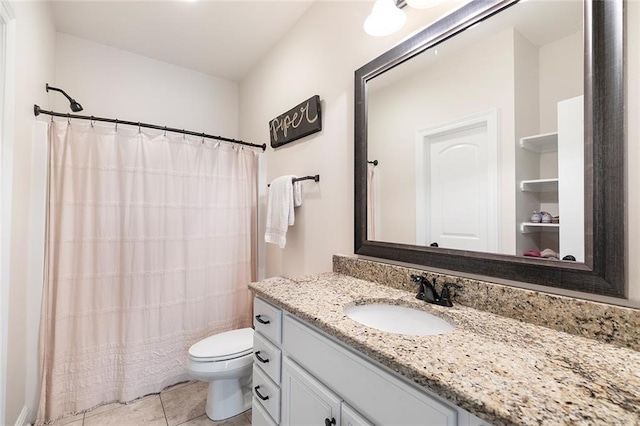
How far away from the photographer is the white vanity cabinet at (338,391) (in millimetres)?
619

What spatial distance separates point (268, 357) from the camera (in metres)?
1.20

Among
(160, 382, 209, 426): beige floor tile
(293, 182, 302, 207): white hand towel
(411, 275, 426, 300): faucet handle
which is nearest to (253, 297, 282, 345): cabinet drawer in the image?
(411, 275, 426, 300): faucet handle

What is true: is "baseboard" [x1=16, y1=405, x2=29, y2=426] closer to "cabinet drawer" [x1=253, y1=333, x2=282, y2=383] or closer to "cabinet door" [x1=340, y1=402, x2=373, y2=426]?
"cabinet drawer" [x1=253, y1=333, x2=282, y2=383]

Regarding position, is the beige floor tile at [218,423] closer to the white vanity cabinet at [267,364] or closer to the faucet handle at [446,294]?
the white vanity cabinet at [267,364]

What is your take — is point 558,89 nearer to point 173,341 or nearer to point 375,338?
point 375,338

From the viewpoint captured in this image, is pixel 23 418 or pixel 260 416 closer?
pixel 260 416

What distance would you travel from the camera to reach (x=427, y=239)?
1184 mm

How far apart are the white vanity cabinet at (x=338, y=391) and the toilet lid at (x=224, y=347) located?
17.0 inches

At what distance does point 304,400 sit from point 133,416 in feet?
4.48

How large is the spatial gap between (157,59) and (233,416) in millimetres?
2868

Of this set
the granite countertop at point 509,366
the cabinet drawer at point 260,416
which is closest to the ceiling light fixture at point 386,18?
the granite countertop at point 509,366

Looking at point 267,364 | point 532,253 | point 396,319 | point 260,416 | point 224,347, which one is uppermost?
point 532,253

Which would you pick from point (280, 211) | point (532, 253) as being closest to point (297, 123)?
point (280, 211)

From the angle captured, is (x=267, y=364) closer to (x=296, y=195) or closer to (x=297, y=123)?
(x=296, y=195)
